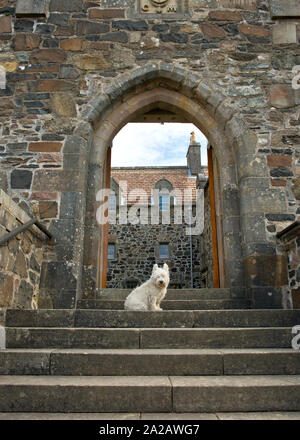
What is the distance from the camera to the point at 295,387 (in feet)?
7.16

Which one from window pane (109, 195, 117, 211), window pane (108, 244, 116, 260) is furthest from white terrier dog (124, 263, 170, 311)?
window pane (109, 195, 117, 211)

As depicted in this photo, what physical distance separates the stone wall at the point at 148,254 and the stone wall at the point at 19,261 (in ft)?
34.6

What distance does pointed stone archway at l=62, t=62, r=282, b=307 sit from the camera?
485 centimetres

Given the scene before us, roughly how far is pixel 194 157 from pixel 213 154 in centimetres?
1199

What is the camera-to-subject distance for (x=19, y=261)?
12.7ft

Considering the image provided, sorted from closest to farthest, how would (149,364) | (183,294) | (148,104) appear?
(149,364)
(183,294)
(148,104)

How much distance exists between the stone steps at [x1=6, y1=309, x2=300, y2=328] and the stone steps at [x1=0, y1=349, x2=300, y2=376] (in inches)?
35.1

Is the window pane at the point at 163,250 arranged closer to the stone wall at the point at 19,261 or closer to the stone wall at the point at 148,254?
the stone wall at the point at 148,254

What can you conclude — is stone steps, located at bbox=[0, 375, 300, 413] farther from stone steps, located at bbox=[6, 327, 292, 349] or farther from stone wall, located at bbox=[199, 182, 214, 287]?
stone wall, located at bbox=[199, 182, 214, 287]

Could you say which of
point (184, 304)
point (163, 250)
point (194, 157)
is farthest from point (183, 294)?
point (194, 157)

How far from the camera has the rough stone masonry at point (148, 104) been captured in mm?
4855

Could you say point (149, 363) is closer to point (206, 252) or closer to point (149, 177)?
point (206, 252)
